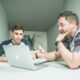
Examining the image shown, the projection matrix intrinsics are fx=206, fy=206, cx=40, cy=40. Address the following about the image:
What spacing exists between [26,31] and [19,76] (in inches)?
146

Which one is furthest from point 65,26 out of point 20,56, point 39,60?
point 20,56

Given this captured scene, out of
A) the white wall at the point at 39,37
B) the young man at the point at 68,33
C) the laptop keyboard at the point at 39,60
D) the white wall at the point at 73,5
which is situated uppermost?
the white wall at the point at 73,5

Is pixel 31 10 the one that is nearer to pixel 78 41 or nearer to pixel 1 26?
pixel 1 26

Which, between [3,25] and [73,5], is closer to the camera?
[73,5]

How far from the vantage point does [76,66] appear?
5.35ft

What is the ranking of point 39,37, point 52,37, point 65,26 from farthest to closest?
point 39,37, point 52,37, point 65,26

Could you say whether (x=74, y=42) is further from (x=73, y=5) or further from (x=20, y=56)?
(x=73, y=5)

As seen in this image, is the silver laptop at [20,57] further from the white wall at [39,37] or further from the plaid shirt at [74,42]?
the white wall at [39,37]

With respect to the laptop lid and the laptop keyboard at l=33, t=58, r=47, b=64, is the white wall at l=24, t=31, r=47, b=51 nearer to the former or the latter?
the laptop keyboard at l=33, t=58, r=47, b=64

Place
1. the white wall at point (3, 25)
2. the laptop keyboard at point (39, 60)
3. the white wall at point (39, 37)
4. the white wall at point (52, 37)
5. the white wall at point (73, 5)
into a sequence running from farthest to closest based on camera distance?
the white wall at point (39, 37), the white wall at point (52, 37), the white wall at point (3, 25), the white wall at point (73, 5), the laptop keyboard at point (39, 60)

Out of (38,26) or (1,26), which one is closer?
(1,26)

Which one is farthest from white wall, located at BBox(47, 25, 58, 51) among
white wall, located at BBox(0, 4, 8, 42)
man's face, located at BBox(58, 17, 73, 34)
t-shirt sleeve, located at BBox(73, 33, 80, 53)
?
t-shirt sleeve, located at BBox(73, 33, 80, 53)

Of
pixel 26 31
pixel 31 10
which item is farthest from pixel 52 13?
pixel 26 31

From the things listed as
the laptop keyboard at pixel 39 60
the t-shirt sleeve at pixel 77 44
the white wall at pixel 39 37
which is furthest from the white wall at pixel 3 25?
the t-shirt sleeve at pixel 77 44
